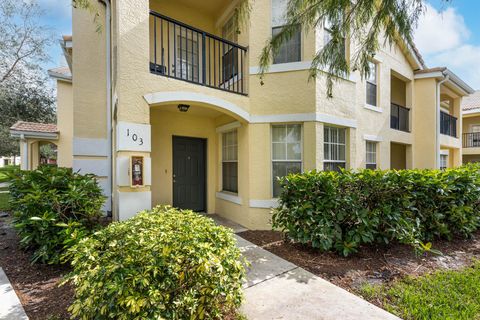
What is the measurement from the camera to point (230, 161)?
7.96 m

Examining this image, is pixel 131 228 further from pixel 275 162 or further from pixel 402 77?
pixel 402 77

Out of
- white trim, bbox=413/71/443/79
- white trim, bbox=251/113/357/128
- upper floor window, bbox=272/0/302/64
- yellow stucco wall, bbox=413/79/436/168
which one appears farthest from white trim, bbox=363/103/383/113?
white trim, bbox=413/71/443/79

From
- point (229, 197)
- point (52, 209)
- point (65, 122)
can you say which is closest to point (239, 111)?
point (229, 197)

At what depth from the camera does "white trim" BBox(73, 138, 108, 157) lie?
734cm

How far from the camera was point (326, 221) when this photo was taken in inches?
187

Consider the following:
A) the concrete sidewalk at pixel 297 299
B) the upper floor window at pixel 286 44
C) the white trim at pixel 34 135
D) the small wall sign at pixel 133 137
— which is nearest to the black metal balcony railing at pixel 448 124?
the upper floor window at pixel 286 44

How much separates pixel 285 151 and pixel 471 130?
2123 cm

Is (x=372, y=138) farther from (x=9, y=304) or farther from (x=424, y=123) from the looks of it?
(x=9, y=304)

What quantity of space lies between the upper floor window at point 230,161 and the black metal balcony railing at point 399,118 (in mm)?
7313

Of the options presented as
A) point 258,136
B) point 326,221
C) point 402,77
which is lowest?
point 326,221

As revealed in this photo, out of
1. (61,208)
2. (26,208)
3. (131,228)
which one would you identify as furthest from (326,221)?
(26,208)

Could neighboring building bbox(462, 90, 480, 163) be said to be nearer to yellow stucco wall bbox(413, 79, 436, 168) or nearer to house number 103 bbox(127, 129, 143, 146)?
yellow stucco wall bbox(413, 79, 436, 168)

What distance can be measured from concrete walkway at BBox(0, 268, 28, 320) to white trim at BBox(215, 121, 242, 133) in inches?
225

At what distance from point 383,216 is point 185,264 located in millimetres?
4147
